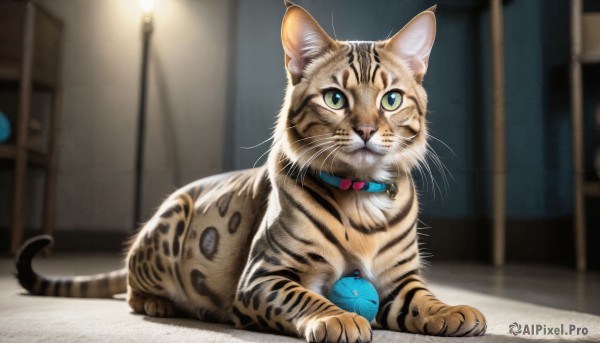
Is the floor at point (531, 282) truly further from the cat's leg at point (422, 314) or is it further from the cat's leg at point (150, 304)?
the cat's leg at point (150, 304)

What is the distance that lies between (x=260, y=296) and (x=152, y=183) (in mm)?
2014

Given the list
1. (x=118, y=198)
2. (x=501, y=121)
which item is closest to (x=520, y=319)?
(x=501, y=121)

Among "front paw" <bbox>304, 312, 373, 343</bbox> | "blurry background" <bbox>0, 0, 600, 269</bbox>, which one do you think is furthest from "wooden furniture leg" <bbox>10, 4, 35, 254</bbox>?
"front paw" <bbox>304, 312, 373, 343</bbox>

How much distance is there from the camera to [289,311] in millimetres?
929

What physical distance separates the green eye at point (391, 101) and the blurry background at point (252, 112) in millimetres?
1374

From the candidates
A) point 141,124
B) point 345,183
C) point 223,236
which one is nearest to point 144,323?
point 223,236

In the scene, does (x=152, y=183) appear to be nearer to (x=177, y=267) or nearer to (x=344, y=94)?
(x=177, y=267)

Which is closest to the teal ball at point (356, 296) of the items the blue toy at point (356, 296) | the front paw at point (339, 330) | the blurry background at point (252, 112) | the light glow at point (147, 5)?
the blue toy at point (356, 296)

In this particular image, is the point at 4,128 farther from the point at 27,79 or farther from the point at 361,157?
the point at 361,157

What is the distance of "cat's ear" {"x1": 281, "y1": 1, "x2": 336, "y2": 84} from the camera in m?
1.08

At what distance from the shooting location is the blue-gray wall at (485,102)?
8.54 ft

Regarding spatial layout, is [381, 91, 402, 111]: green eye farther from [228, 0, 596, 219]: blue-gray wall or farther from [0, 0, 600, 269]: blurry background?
[228, 0, 596, 219]: blue-gray wall

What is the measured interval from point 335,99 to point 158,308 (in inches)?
21.9

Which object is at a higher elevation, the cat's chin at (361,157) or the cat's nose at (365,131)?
the cat's nose at (365,131)
